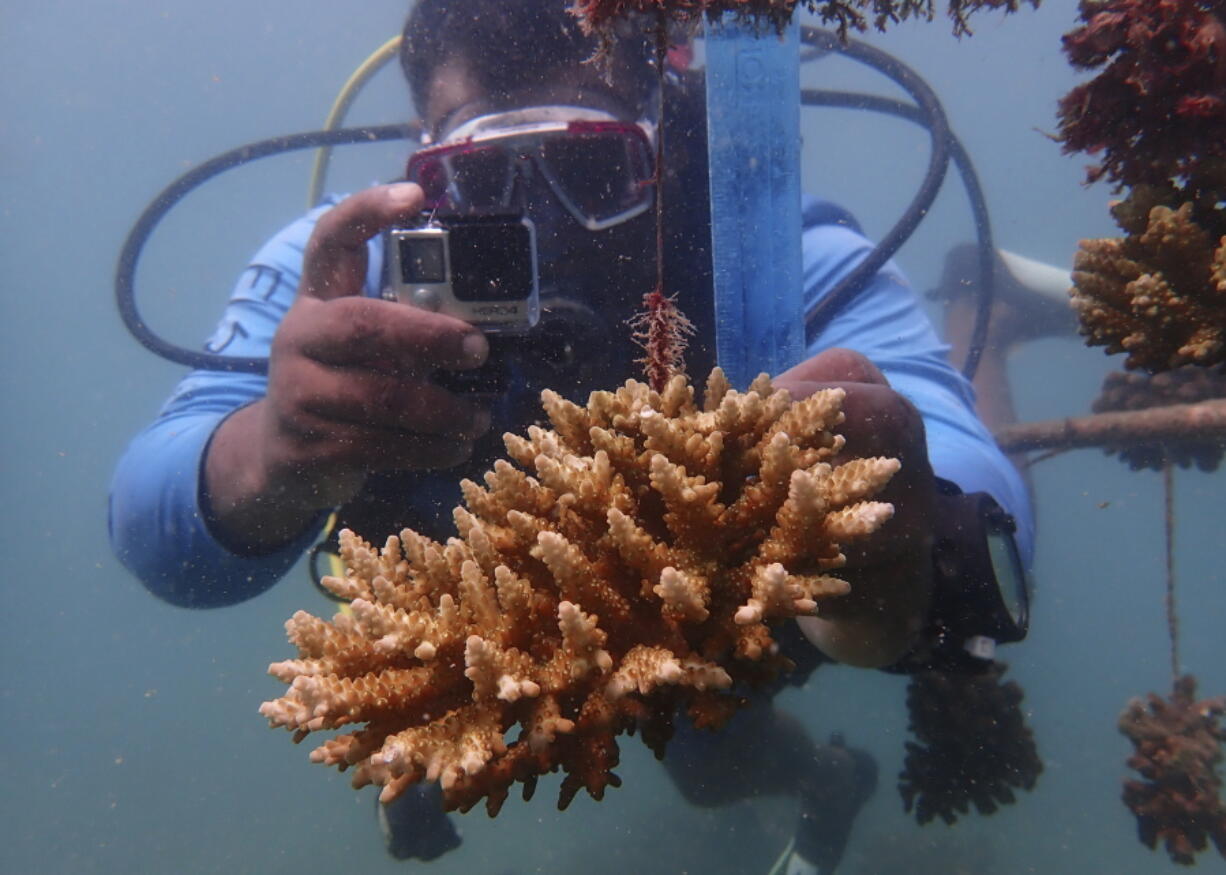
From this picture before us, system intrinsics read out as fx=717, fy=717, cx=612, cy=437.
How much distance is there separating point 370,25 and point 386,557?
77680 millimetres

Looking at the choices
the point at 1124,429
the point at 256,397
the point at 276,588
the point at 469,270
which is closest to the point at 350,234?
the point at 469,270

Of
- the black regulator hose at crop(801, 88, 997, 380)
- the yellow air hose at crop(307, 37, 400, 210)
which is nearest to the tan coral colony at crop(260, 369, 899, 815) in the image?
the black regulator hose at crop(801, 88, 997, 380)

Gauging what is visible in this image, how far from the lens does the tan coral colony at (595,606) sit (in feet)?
4.31

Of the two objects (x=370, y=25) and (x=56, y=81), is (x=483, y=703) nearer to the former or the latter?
(x=370, y=25)

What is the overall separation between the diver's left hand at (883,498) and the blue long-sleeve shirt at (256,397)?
1.16m

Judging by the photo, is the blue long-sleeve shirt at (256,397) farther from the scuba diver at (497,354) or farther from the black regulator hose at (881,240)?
the black regulator hose at (881,240)

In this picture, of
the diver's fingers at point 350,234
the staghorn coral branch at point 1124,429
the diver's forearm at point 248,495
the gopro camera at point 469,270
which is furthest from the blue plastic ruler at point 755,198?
the staghorn coral branch at point 1124,429

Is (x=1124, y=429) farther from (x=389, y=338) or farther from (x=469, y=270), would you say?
(x=389, y=338)

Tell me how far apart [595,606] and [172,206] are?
188 inches

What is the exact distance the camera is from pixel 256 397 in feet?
13.8

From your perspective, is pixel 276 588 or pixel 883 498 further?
pixel 276 588

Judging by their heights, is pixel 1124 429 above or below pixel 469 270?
below

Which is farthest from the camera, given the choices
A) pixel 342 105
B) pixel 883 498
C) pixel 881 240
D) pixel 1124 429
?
pixel 342 105

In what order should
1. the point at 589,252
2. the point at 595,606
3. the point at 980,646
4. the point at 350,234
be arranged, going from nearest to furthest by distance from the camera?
the point at 595,606
the point at 980,646
the point at 350,234
the point at 589,252
